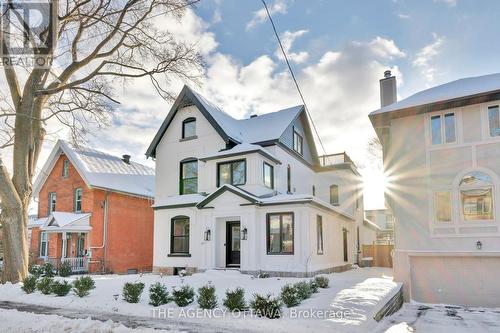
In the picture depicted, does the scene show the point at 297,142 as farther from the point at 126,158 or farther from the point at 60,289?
the point at 60,289

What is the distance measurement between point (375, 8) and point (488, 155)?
592 centimetres

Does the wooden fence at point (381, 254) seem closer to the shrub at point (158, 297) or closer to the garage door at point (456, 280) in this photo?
the garage door at point (456, 280)

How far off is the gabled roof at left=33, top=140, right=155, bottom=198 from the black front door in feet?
30.0

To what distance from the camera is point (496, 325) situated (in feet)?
29.9

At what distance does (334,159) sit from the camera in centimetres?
2688

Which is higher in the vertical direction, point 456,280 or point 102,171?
point 102,171

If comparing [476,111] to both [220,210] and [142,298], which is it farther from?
[142,298]

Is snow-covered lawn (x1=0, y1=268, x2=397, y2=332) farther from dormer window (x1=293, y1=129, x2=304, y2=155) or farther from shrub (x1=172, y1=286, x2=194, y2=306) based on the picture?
dormer window (x1=293, y1=129, x2=304, y2=155)

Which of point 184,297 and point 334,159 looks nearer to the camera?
point 184,297

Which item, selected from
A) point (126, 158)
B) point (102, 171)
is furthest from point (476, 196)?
point (126, 158)

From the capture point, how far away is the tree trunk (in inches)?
526

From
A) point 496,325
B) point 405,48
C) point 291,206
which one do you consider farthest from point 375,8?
point 496,325

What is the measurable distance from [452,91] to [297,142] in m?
10.2

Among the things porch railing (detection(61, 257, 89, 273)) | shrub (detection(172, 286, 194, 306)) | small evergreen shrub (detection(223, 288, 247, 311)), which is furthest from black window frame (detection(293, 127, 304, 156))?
small evergreen shrub (detection(223, 288, 247, 311))
